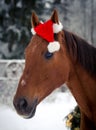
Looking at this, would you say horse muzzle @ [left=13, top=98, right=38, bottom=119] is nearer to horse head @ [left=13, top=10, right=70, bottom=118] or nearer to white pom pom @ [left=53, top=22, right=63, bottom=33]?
horse head @ [left=13, top=10, right=70, bottom=118]

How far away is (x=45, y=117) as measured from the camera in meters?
4.32

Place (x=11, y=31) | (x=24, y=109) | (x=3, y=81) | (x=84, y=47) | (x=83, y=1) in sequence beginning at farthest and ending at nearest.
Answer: (x=83, y=1) → (x=11, y=31) → (x=3, y=81) → (x=84, y=47) → (x=24, y=109)

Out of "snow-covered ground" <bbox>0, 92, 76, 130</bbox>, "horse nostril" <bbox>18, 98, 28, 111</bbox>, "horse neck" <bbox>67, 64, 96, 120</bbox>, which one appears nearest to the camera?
"horse nostril" <bbox>18, 98, 28, 111</bbox>

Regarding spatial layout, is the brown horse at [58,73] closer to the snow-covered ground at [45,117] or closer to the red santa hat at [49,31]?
the red santa hat at [49,31]

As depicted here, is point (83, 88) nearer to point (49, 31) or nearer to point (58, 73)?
point (58, 73)

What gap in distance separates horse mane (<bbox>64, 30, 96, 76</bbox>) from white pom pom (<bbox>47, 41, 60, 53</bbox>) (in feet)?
0.20

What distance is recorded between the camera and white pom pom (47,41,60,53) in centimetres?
143

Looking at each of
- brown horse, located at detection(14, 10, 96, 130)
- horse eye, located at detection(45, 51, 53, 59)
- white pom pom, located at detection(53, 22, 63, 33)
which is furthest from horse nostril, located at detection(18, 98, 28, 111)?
white pom pom, located at detection(53, 22, 63, 33)

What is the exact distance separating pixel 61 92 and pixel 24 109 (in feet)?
12.5

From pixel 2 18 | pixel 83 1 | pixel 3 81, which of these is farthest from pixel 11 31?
pixel 3 81

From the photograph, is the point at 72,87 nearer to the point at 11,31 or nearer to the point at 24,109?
the point at 24,109

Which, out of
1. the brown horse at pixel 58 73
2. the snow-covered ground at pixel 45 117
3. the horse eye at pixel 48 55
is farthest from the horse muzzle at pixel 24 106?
the snow-covered ground at pixel 45 117

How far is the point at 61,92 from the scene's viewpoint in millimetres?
5223

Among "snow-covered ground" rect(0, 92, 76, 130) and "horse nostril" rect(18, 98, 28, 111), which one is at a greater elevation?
"horse nostril" rect(18, 98, 28, 111)
